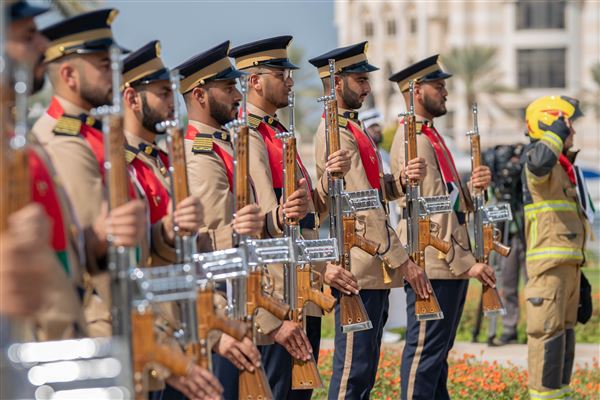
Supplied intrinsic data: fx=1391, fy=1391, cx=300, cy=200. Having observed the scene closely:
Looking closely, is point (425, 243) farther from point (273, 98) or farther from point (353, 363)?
point (273, 98)

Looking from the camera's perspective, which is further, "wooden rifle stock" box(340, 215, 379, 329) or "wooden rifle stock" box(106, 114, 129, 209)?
"wooden rifle stock" box(340, 215, 379, 329)

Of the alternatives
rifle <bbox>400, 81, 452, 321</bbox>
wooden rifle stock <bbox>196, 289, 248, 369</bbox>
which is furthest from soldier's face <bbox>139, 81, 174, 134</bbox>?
rifle <bbox>400, 81, 452, 321</bbox>

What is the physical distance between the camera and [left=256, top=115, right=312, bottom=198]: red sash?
6.85 meters

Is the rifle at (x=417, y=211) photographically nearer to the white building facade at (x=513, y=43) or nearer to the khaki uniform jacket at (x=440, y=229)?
the khaki uniform jacket at (x=440, y=229)

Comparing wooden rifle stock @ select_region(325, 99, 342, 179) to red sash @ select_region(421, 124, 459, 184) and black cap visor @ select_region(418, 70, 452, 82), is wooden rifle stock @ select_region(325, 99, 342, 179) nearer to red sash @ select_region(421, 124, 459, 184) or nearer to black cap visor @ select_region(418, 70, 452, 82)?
red sash @ select_region(421, 124, 459, 184)

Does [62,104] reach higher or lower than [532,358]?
higher

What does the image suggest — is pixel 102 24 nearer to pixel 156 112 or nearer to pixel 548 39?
pixel 156 112

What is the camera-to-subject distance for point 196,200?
511cm

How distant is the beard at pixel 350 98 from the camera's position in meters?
7.98

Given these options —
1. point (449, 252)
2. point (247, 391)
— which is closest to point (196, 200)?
point (247, 391)

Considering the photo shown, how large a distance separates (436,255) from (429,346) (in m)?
0.55

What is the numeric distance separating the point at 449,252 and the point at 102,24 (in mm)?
3749

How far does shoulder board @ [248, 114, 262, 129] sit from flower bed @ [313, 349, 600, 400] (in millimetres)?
3286

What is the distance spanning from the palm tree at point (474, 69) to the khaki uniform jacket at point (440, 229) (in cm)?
5041
